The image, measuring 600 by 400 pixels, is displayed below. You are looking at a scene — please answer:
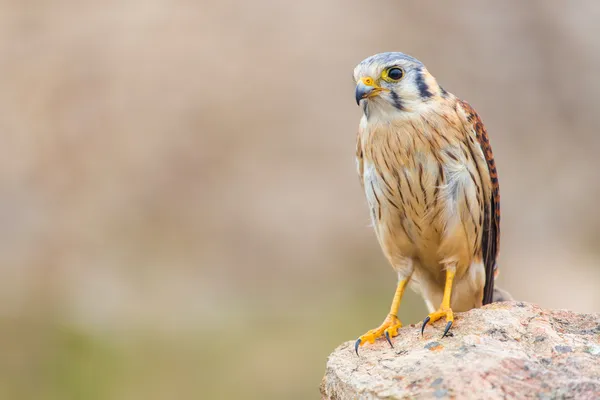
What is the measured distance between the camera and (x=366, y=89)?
3275 millimetres

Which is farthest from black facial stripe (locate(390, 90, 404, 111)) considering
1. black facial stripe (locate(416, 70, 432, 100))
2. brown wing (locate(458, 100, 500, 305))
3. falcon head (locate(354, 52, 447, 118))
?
brown wing (locate(458, 100, 500, 305))

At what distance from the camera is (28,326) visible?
855 cm

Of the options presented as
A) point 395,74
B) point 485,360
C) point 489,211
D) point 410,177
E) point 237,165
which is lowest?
point 485,360

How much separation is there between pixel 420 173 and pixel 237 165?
21.3ft

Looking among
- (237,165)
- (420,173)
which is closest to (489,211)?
(420,173)

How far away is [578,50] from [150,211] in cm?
588

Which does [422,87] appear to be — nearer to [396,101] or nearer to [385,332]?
[396,101]

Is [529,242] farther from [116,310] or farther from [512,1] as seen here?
[116,310]

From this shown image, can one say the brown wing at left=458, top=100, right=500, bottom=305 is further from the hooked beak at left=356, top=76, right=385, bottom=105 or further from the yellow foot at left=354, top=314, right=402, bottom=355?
the yellow foot at left=354, top=314, right=402, bottom=355

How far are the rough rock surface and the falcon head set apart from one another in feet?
2.82

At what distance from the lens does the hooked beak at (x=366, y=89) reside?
326 cm

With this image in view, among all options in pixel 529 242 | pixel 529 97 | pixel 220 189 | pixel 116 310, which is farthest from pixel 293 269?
pixel 529 97

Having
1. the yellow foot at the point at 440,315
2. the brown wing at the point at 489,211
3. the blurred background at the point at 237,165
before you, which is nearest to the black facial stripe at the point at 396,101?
the brown wing at the point at 489,211

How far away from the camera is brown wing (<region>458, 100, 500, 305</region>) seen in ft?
11.6
